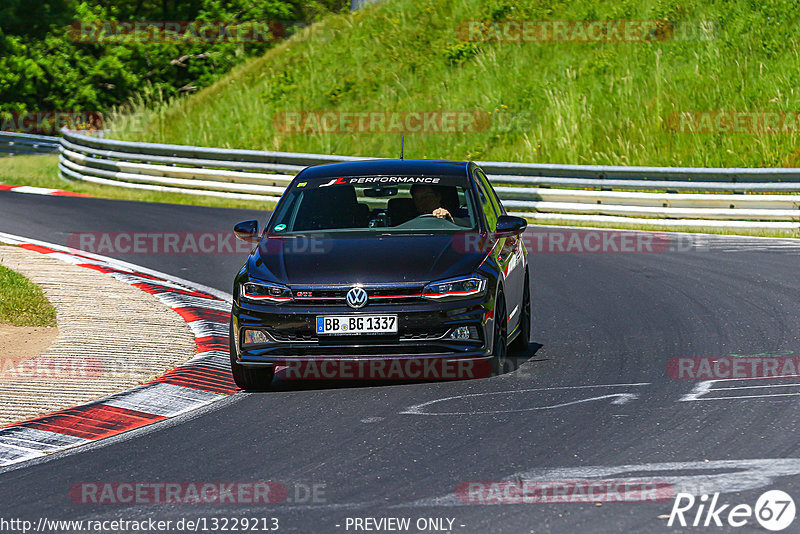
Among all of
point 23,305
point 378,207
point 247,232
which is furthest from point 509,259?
point 23,305

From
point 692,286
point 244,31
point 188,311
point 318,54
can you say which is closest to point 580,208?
point 692,286

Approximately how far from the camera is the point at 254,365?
27.3 feet

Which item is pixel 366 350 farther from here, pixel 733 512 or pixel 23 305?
pixel 23 305

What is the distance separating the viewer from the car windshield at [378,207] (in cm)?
939

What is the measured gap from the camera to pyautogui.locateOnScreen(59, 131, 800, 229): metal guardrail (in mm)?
19406

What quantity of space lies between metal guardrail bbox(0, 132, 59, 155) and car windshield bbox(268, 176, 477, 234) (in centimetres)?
2816

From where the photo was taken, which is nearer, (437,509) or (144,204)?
(437,509)

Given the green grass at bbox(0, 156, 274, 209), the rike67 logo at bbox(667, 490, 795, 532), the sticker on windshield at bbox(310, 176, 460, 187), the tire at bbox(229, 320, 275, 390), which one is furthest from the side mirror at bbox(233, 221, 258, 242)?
the green grass at bbox(0, 156, 274, 209)

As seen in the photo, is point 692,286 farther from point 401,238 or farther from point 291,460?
point 291,460

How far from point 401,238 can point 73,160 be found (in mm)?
21411

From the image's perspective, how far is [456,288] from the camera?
8.23m

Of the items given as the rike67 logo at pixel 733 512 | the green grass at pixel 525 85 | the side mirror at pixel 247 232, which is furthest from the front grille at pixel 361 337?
the green grass at pixel 525 85

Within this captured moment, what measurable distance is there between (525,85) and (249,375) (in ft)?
71.3

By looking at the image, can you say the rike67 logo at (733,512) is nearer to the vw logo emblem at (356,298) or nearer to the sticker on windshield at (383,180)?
the vw logo emblem at (356,298)
